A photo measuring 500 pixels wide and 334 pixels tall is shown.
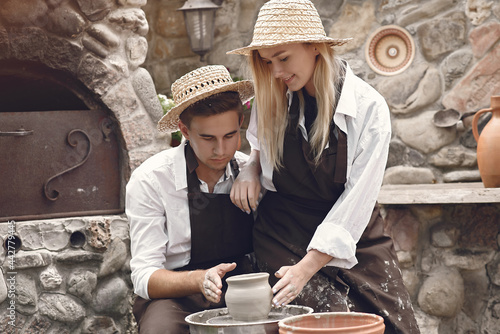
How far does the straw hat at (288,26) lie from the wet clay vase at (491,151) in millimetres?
1590

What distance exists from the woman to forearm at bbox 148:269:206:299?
277 mm

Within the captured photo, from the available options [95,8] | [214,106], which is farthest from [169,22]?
[214,106]

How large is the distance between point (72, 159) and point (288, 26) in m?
1.63

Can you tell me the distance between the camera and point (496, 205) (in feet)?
12.2

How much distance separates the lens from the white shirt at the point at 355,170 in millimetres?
2146

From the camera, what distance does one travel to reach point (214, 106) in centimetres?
245

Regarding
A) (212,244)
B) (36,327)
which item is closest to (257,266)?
(212,244)

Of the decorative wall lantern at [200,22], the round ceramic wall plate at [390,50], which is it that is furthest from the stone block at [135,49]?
the round ceramic wall plate at [390,50]

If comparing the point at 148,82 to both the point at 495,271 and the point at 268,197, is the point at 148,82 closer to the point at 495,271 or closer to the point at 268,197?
the point at 268,197

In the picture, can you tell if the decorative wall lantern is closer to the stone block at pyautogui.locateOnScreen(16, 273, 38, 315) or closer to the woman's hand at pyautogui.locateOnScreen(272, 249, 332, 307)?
the stone block at pyautogui.locateOnScreen(16, 273, 38, 315)

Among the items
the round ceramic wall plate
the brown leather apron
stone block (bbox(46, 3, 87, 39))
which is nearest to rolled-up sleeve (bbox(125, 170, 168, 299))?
the brown leather apron

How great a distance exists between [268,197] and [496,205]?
5.75ft

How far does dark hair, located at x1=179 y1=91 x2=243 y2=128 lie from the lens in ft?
8.03

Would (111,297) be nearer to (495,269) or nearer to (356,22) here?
(495,269)
